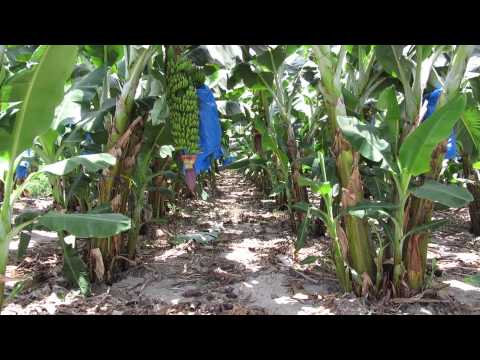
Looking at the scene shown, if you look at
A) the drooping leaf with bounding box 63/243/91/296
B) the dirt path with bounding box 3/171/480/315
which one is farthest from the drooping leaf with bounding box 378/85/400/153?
the drooping leaf with bounding box 63/243/91/296

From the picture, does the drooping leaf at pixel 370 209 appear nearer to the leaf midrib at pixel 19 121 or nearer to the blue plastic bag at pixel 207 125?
the blue plastic bag at pixel 207 125

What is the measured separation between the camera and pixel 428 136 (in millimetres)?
2107

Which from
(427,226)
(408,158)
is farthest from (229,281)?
(408,158)

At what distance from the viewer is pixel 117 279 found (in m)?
3.05

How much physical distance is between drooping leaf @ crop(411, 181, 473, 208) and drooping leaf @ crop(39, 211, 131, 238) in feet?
5.49

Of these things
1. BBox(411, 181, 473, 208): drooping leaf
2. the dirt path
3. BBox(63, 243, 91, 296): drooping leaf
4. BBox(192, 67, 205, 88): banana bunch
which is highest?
BBox(192, 67, 205, 88): banana bunch

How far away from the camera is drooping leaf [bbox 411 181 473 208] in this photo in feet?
6.62

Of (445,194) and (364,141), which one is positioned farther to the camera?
(364,141)

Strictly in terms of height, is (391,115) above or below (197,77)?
below

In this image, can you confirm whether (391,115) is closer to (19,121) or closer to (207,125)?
(207,125)

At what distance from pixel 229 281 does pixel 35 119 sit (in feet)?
6.00

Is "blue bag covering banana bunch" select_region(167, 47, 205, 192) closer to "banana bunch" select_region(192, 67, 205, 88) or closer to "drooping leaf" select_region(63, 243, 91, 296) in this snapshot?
"banana bunch" select_region(192, 67, 205, 88)

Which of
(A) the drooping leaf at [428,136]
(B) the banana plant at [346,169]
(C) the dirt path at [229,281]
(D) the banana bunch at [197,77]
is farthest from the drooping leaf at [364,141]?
(D) the banana bunch at [197,77]
